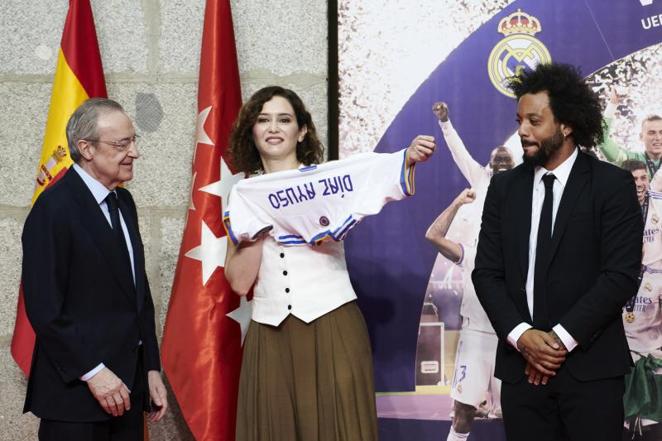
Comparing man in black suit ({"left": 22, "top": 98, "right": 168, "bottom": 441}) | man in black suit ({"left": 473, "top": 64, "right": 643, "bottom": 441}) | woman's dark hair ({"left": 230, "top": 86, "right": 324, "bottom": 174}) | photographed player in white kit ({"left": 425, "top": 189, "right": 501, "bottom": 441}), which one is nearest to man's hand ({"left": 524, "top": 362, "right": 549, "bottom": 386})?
man in black suit ({"left": 473, "top": 64, "right": 643, "bottom": 441})

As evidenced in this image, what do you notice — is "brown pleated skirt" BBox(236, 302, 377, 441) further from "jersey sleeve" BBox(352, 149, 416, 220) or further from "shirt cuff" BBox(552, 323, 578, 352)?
"shirt cuff" BBox(552, 323, 578, 352)

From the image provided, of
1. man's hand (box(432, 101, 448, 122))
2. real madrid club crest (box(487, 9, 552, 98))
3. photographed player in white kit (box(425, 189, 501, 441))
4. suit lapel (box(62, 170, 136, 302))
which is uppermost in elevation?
real madrid club crest (box(487, 9, 552, 98))

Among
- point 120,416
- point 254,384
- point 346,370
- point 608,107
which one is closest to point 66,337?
point 120,416

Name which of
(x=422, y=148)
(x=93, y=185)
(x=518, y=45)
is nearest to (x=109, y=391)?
(x=93, y=185)

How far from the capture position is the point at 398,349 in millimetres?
3584

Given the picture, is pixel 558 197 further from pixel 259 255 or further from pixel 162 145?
pixel 162 145

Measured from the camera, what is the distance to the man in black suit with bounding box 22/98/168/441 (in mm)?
2246

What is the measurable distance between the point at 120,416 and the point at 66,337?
343 mm

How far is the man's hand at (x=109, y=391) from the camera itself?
2262 mm

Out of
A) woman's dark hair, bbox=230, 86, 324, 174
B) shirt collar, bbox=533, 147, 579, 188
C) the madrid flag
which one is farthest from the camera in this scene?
the madrid flag

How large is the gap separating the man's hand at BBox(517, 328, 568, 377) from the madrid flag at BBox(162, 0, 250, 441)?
1263 mm

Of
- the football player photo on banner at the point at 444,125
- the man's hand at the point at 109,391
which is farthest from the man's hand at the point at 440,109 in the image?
the man's hand at the point at 109,391

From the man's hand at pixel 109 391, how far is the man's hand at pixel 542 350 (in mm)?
1229

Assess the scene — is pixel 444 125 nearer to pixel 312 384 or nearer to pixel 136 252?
pixel 312 384
